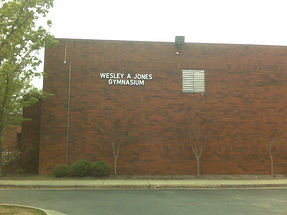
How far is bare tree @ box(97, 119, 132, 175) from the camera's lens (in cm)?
1552

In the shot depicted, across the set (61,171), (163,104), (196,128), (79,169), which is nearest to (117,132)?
(79,169)

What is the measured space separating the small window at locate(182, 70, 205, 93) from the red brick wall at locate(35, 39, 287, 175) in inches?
10.6

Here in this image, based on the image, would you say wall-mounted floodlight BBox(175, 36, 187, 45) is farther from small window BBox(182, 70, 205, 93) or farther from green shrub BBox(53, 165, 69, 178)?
green shrub BBox(53, 165, 69, 178)

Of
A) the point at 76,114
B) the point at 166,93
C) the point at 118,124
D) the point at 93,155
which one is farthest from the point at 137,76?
the point at 93,155

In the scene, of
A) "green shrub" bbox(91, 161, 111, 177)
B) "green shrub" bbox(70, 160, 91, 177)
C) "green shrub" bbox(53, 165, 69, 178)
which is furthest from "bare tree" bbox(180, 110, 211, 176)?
"green shrub" bbox(53, 165, 69, 178)

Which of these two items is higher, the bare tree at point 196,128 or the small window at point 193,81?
the small window at point 193,81

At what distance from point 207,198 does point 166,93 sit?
792 cm

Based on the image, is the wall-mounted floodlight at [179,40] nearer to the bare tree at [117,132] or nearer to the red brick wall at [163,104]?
the red brick wall at [163,104]

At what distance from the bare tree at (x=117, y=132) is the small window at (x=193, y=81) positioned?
416cm

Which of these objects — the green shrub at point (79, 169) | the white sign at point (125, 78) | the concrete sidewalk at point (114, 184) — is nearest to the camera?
the concrete sidewalk at point (114, 184)

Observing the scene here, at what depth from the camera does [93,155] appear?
15711mm

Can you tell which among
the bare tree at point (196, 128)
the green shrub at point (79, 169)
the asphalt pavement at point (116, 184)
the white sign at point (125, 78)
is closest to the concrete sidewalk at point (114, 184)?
the asphalt pavement at point (116, 184)

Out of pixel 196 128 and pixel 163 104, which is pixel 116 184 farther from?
pixel 196 128

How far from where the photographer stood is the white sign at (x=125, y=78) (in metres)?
16.3
